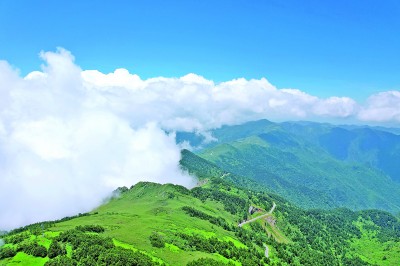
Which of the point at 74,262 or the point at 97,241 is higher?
the point at 97,241

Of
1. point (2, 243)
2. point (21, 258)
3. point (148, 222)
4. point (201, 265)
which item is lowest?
point (201, 265)

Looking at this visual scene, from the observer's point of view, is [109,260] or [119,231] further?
[119,231]

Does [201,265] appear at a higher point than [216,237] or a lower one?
lower

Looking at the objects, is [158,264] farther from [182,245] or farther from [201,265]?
[182,245]

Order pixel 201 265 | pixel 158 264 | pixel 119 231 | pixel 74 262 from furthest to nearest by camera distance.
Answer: pixel 119 231
pixel 201 265
pixel 158 264
pixel 74 262

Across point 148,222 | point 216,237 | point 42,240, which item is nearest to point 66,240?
point 42,240

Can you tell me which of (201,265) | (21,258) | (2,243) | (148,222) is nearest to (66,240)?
(21,258)

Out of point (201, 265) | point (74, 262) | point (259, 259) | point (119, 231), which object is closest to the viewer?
point (74, 262)

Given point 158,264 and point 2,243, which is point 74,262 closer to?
point 158,264

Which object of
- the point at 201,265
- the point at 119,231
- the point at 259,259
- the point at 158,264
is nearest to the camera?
the point at 158,264
